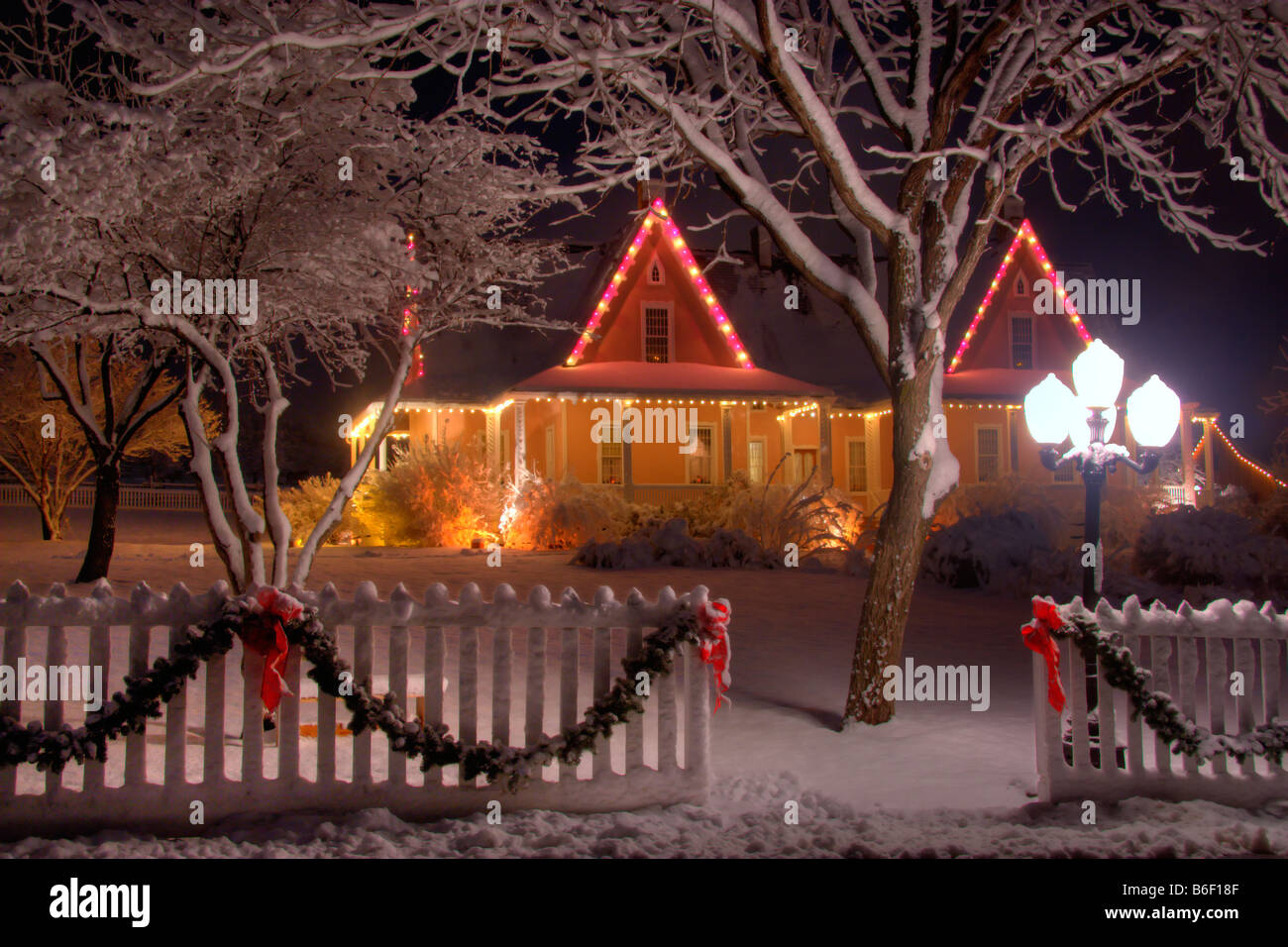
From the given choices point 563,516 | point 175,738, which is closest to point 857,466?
point 563,516

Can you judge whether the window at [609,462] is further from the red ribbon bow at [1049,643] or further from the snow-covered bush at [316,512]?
the red ribbon bow at [1049,643]

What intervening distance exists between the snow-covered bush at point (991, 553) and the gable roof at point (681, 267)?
29.5 ft

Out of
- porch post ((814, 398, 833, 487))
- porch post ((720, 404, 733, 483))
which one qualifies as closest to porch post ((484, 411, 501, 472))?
porch post ((720, 404, 733, 483))

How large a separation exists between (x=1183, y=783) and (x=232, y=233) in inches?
314

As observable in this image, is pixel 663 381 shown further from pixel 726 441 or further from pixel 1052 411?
pixel 1052 411

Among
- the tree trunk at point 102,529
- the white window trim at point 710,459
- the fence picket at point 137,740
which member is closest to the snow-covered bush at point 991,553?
the white window trim at point 710,459

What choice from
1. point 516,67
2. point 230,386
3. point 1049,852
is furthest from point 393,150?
point 1049,852

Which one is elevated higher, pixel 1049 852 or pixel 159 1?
pixel 159 1

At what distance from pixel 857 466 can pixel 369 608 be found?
23.2 metres

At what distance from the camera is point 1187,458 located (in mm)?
26047

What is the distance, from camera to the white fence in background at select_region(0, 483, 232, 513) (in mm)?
36625

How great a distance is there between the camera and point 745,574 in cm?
1605

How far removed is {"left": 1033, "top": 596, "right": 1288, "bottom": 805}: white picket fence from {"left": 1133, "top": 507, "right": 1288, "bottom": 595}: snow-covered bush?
10400mm
